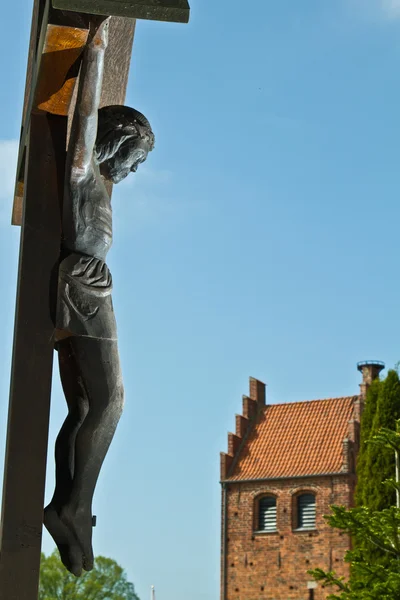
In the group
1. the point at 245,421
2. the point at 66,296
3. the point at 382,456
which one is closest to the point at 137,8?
the point at 66,296

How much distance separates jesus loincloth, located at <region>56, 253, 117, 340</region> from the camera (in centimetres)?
239

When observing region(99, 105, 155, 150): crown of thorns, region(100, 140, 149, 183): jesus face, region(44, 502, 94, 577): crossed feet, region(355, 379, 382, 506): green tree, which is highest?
region(355, 379, 382, 506): green tree

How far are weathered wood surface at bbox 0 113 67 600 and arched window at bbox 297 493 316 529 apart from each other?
93.4 feet

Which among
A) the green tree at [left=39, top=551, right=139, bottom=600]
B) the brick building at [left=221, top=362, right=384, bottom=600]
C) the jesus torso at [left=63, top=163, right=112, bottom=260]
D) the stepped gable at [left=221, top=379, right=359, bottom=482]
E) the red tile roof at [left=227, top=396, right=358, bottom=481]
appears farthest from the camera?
the green tree at [left=39, top=551, right=139, bottom=600]

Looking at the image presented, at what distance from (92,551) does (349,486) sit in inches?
1102

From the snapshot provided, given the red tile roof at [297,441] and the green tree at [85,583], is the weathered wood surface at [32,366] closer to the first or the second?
the red tile roof at [297,441]

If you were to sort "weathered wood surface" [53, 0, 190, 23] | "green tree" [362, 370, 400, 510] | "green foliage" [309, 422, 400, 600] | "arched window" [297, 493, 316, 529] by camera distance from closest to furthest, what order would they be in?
"weathered wood surface" [53, 0, 190, 23] → "green foliage" [309, 422, 400, 600] → "green tree" [362, 370, 400, 510] → "arched window" [297, 493, 316, 529]

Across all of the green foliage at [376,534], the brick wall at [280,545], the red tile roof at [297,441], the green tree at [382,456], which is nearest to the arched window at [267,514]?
the brick wall at [280,545]

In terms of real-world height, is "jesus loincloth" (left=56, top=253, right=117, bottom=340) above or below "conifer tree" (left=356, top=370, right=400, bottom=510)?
below

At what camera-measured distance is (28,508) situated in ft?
7.34

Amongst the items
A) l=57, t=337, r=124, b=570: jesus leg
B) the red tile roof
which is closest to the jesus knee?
l=57, t=337, r=124, b=570: jesus leg

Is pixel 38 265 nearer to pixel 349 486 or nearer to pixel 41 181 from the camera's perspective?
pixel 41 181

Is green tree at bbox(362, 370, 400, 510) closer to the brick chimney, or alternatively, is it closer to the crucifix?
the brick chimney

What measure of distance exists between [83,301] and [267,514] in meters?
29.3
